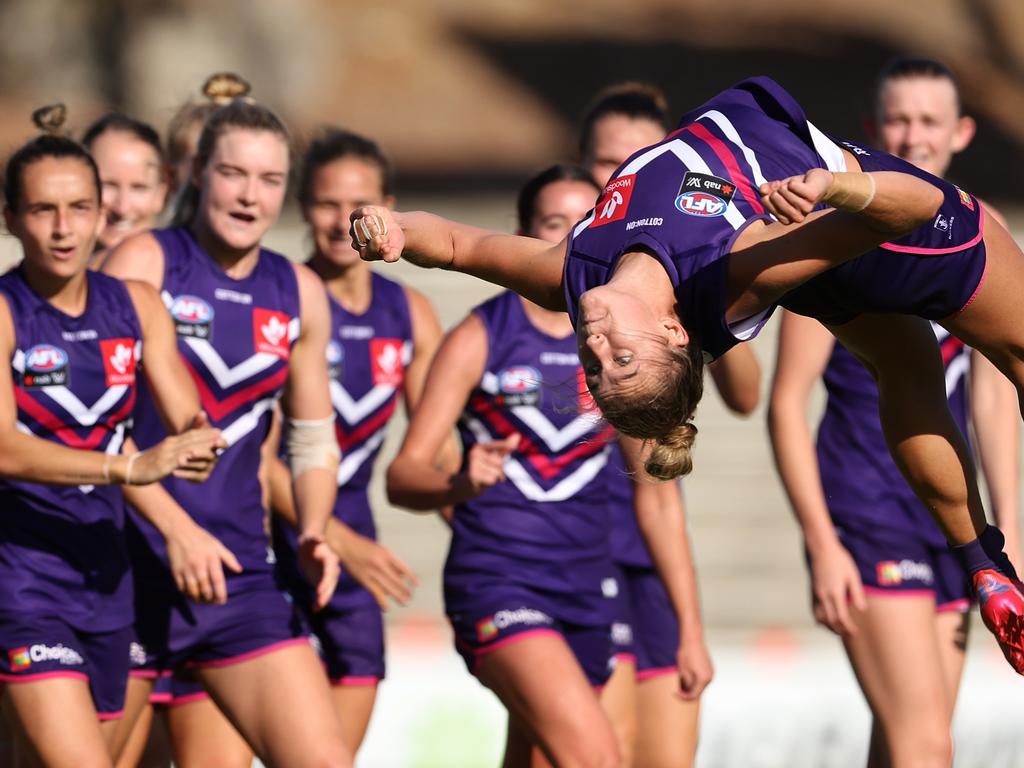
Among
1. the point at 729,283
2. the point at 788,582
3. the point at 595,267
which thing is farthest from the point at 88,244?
the point at 788,582

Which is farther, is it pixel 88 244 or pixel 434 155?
pixel 434 155

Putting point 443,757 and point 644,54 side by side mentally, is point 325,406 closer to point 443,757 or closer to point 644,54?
point 443,757

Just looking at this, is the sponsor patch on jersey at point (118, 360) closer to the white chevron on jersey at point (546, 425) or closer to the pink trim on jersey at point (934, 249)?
the white chevron on jersey at point (546, 425)

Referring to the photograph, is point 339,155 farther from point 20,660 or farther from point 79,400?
point 20,660

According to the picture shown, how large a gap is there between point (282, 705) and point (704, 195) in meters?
1.90

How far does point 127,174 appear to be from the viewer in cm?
616

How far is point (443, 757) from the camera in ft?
23.5

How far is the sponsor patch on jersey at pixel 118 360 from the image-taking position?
4973mm

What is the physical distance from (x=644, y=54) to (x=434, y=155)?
2.08 m

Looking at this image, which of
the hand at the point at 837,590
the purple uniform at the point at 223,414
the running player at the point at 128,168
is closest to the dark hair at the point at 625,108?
the purple uniform at the point at 223,414

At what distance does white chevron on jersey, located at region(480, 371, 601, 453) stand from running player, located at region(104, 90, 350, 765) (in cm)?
50

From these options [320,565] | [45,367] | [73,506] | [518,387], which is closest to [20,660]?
[73,506]

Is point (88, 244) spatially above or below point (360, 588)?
above

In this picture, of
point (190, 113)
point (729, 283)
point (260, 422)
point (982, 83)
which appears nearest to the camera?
point (729, 283)
